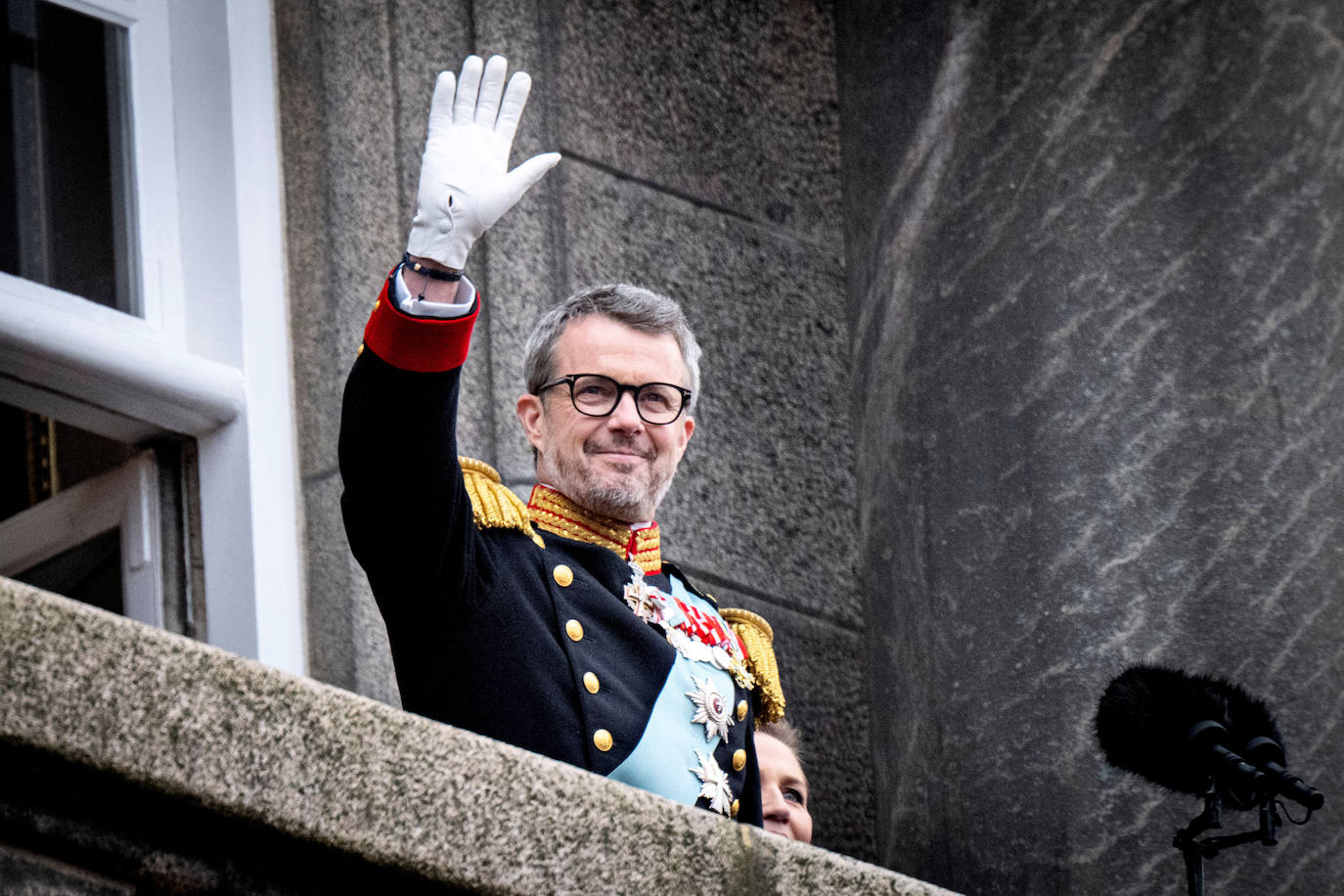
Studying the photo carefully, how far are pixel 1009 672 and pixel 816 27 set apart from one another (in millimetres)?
1662

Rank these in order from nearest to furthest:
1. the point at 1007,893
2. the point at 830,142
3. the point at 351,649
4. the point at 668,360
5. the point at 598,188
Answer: the point at 668,360
the point at 351,649
the point at 1007,893
the point at 598,188
the point at 830,142

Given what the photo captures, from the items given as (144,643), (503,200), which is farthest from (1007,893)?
(144,643)

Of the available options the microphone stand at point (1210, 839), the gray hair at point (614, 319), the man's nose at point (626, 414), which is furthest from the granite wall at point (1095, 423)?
the man's nose at point (626, 414)

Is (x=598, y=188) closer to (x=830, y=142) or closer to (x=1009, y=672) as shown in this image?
(x=830, y=142)

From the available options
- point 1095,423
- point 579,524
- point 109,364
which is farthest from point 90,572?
point 1095,423

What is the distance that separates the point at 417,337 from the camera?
2.87 m

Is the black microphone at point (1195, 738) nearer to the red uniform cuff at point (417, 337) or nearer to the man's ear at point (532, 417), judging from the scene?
the man's ear at point (532, 417)

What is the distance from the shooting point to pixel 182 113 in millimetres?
4352

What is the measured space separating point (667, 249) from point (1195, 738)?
188 centimetres

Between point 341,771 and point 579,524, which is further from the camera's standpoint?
point 579,524

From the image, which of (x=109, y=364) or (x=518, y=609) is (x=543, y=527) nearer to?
(x=518, y=609)

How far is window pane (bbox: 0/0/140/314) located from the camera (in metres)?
4.23

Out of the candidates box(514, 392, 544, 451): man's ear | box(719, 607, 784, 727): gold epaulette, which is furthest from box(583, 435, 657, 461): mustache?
box(719, 607, 784, 727): gold epaulette

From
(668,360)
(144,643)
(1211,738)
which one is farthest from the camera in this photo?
(668,360)
